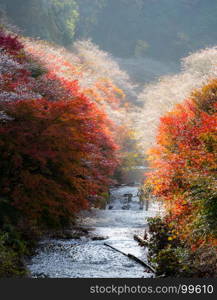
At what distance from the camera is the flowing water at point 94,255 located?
32.8 feet

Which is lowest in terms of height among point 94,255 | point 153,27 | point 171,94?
point 94,255

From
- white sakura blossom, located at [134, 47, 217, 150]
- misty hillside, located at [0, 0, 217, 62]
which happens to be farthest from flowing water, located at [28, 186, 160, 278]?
misty hillside, located at [0, 0, 217, 62]

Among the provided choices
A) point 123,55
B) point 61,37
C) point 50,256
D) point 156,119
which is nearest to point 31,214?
point 50,256

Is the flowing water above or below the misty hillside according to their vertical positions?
below

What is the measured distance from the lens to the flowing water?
10008 millimetres

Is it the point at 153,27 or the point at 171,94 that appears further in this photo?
the point at 153,27

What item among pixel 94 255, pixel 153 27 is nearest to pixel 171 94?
pixel 94 255

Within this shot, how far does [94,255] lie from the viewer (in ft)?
39.0

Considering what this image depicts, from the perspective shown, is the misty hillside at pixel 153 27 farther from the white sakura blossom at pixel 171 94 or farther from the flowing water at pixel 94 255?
the flowing water at pixel 94 255

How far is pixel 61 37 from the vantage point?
4872 cm

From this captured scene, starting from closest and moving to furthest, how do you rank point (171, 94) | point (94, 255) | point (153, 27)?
point (94, 255)
point (171, 94)
point (153, 27)

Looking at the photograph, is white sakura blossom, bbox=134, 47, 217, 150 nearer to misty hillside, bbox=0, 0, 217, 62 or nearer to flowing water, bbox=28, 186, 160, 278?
flowing water, bbox=28, 186, 160, 278

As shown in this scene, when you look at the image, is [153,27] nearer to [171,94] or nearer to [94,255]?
[171,94]

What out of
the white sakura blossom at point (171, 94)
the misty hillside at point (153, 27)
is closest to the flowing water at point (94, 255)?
the white sakura blossom at point (171, 94)
